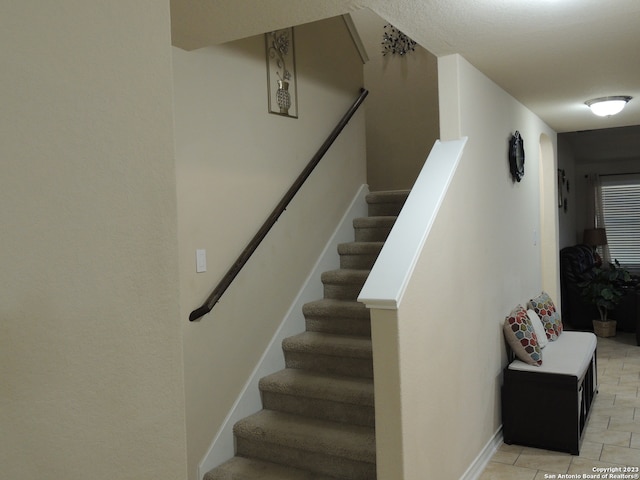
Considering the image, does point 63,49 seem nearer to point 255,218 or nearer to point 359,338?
point 255,218

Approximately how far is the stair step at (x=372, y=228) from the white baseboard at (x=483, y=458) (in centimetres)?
160

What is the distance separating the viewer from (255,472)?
289 cm

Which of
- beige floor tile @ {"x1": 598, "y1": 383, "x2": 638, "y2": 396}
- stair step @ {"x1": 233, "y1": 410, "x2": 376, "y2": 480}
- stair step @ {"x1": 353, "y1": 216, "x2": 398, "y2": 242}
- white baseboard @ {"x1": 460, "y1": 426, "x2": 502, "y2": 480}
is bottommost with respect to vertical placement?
beige floor tile @ {"x1": 598, "y1": 383, "x2": 638, "y2": 396}

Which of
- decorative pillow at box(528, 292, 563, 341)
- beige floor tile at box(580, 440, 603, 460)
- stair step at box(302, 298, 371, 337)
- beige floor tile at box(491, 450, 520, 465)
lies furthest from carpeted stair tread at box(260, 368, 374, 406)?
Result: decorative pillow at box(528, 292, 563, 341)

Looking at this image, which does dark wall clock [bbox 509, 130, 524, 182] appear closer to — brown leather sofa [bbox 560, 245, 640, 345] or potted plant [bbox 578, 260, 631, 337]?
potted plant [bbox 578, 260, 631, 337]

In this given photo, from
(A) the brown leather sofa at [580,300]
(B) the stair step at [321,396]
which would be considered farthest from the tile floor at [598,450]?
(A) the brown leather sofa at [580,300]

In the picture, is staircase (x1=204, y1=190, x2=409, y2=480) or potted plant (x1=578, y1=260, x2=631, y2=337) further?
potted plant (x1=578, y1=260, x2=631, y2=337)

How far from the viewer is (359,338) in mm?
3471

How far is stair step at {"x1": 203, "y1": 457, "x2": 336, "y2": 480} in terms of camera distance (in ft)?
9.31

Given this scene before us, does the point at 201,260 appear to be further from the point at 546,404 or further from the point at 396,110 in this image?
the point at 396,110

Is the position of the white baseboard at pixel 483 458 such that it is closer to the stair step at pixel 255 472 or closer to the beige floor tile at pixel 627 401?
the stair step at pixel 255 472

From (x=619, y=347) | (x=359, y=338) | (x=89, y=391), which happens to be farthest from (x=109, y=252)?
(x=619, y=347)

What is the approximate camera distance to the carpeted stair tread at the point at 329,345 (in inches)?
128

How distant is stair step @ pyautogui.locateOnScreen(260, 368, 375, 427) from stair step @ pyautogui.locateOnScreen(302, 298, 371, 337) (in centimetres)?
35
